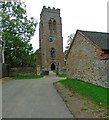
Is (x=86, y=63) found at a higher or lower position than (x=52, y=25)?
lower

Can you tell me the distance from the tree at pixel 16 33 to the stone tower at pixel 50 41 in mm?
12545

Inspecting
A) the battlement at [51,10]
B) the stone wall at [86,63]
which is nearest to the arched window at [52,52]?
the battlement at [51,10]

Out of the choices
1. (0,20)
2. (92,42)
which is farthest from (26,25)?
(92,42)

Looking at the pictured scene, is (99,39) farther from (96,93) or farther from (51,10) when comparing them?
(51,10)

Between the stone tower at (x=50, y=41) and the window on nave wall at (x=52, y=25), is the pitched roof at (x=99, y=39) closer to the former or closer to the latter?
the stone tower at (x=50, y=41)

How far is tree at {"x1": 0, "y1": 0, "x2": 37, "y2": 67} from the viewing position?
30.7 meters

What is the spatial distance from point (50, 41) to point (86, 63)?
36.8 meters

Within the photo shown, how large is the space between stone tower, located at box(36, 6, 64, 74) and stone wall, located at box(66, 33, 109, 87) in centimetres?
2796

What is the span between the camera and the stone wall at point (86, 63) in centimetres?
1628

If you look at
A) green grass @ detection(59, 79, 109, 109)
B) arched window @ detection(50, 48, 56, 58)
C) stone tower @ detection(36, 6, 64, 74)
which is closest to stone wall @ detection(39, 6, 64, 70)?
stone tower @ detection(36, 6, 64, 74)

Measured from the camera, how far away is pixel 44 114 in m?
8.32

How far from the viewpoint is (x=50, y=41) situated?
57.1 metres

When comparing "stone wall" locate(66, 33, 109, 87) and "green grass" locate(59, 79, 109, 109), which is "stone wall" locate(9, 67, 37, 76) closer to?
"stone wall" locate(66, 33, 109, 87)

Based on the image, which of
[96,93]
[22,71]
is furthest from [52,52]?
[96,93]
